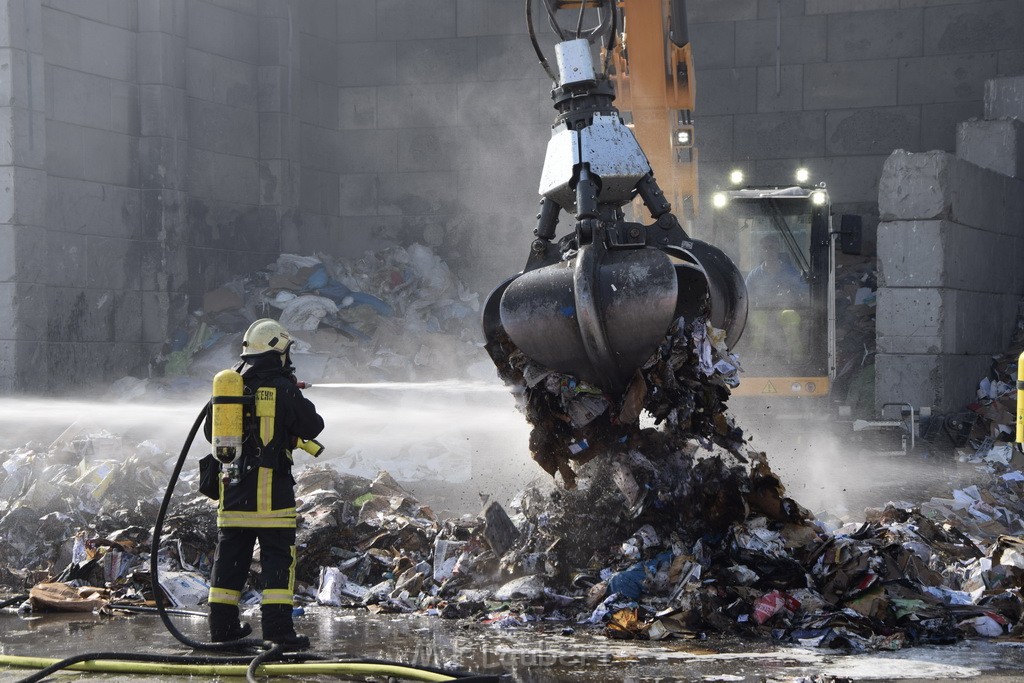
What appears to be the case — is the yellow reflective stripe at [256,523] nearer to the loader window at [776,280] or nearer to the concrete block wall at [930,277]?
the loader window at [776,280]

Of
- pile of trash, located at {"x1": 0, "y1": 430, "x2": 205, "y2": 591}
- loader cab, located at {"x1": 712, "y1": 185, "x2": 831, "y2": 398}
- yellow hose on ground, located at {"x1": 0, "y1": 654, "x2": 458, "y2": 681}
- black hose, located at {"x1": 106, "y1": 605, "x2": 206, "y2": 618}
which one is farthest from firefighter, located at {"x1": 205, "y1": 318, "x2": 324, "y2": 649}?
loader cab, located at {"x1": 712, "y1": 185, "x2": 831, "y2": 398}

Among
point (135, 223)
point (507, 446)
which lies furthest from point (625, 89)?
point (135, 223)

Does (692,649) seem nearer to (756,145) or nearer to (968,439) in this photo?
(968,439)

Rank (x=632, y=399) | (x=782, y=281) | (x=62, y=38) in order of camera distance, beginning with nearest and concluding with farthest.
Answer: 1. (x=632, y=399)
2. (x=782, y=281)
3. (x=62, y=38)

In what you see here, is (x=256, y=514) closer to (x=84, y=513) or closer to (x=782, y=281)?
(x=84, y=513)

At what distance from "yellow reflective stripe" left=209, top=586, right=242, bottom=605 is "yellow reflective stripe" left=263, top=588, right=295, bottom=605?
203 millimetres

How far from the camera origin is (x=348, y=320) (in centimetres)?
1617

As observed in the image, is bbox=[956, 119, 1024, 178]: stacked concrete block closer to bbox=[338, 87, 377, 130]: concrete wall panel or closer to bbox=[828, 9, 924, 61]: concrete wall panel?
bbox=[828, 9, 924, 61]: concrete wall panel

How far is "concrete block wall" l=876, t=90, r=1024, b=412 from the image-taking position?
11.8m

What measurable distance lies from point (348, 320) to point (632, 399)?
10.3m

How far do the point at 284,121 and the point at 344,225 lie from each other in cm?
194

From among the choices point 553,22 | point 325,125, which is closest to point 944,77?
point 325,125

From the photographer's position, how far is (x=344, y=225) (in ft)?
60.9

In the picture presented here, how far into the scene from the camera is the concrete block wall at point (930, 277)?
1184 centimetres
